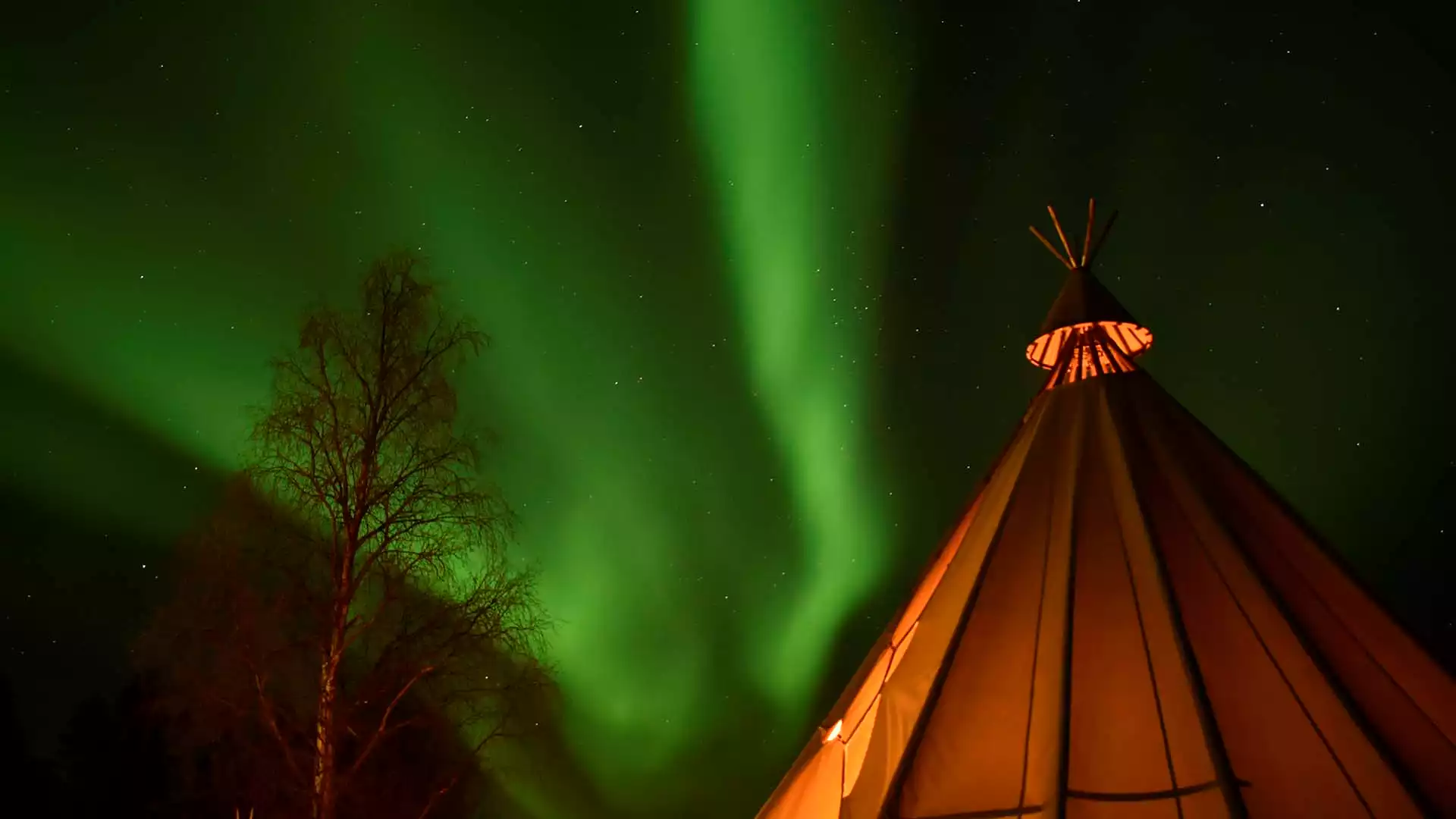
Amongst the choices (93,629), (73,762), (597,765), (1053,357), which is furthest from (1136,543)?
(73,762)

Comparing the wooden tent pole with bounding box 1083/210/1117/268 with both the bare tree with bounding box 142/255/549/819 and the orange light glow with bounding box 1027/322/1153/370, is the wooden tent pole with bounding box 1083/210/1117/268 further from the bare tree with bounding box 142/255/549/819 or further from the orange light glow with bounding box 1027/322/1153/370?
the bare tree with bounding box 142/255/549/819

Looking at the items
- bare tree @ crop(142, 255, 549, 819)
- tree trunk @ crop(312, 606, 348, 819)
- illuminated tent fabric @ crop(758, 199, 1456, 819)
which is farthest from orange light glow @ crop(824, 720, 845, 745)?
tree trunk @ crop(312, 606, 348, 819)

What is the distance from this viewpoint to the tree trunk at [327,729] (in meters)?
6.41

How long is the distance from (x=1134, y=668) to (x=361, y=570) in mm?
5669

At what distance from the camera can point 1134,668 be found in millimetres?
4625

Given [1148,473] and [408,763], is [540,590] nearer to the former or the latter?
[1148,473]

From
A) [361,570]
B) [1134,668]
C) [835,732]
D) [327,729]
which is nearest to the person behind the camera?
[1134,668]

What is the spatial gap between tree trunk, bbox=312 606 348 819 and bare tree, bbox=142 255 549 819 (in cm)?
1

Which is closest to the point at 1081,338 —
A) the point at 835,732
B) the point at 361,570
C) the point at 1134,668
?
the point at 1134,668

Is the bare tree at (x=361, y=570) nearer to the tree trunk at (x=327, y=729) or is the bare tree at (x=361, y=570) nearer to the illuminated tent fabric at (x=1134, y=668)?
the tree trunk at (x=327, y=729)

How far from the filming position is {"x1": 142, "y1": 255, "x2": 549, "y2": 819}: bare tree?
6.81 meters

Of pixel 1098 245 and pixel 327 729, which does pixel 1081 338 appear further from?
pixel 327 729

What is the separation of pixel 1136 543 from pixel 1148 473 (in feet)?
Answer: 2.19

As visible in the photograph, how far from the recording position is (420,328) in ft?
26.1
